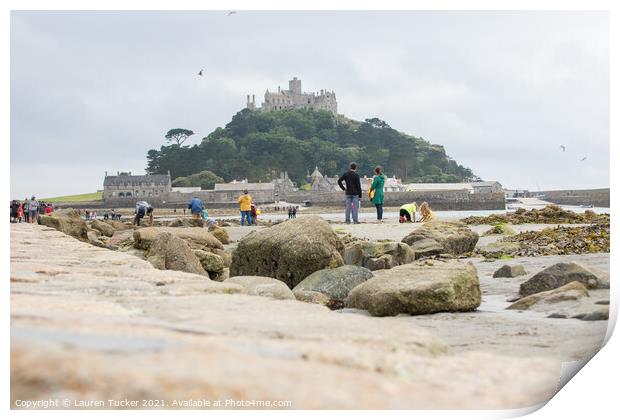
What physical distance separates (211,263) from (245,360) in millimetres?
8634

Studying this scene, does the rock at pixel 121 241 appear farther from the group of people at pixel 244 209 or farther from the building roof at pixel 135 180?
the building roof at pixel 135 180

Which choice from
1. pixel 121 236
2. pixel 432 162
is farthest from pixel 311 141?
pixel 121 236

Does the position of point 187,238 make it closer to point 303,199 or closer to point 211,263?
point 211,263

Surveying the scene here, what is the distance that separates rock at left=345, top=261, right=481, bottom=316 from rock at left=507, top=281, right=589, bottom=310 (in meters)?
0.41

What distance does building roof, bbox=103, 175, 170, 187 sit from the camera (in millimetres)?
123544

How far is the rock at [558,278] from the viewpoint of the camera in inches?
240

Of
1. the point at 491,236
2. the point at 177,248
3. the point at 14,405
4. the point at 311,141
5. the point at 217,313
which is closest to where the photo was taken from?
the point at 14,405

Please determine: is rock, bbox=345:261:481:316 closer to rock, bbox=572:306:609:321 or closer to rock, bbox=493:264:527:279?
rock, bbox=572:306:609:321

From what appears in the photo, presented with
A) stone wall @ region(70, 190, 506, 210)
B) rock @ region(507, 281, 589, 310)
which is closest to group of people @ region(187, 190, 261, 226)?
rock @ region(507, 281, 589, 310)

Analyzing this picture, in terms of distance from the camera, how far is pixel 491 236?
17.0 m

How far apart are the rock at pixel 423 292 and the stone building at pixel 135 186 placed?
115597mm

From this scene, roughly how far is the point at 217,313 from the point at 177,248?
6.69 metres

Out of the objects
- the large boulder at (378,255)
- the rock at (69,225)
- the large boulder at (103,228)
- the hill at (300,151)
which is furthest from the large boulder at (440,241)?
the hill at (300,151)

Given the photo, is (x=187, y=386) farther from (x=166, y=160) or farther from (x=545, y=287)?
(x=166, y=160)
